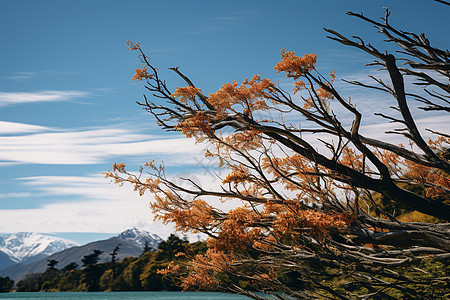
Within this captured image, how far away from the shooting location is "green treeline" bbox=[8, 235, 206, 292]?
5059 centimetres

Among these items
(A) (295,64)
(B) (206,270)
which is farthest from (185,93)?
(B) (206,270)

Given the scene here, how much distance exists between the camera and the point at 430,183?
859 cm

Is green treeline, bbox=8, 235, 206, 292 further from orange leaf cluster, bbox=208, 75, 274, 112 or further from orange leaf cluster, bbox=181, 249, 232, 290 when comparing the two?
orange leaf cluster, bbox=208, 75, 274, 112

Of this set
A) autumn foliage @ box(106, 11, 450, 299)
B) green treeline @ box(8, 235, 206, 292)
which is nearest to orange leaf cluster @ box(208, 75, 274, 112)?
autumn foliage @ box(106, 11, 450, 299)

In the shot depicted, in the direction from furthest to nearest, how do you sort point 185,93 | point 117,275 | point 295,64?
1. point 117,275
2. point 185,93
3. point 295,64

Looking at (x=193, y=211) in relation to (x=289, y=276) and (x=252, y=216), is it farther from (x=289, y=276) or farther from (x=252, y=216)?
(x=289, y=276)

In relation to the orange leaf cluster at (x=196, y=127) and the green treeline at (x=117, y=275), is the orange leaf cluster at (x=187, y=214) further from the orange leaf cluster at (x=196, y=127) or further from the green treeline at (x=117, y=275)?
the green treeline at (x=117, y=275)

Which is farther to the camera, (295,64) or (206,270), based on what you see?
(206,270)

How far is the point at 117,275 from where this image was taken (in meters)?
56.6

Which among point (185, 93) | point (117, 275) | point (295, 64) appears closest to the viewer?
point (295, 64)

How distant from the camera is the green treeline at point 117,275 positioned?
50.6 metres

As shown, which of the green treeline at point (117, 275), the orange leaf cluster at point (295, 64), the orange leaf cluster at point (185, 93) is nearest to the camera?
the orange leaf cluster at point (295, 64)

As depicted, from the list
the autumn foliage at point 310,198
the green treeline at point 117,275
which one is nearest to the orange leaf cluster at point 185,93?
the autumn foliage at point 310,198

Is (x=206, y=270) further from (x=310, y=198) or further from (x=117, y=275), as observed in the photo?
(x=117, y=275)
